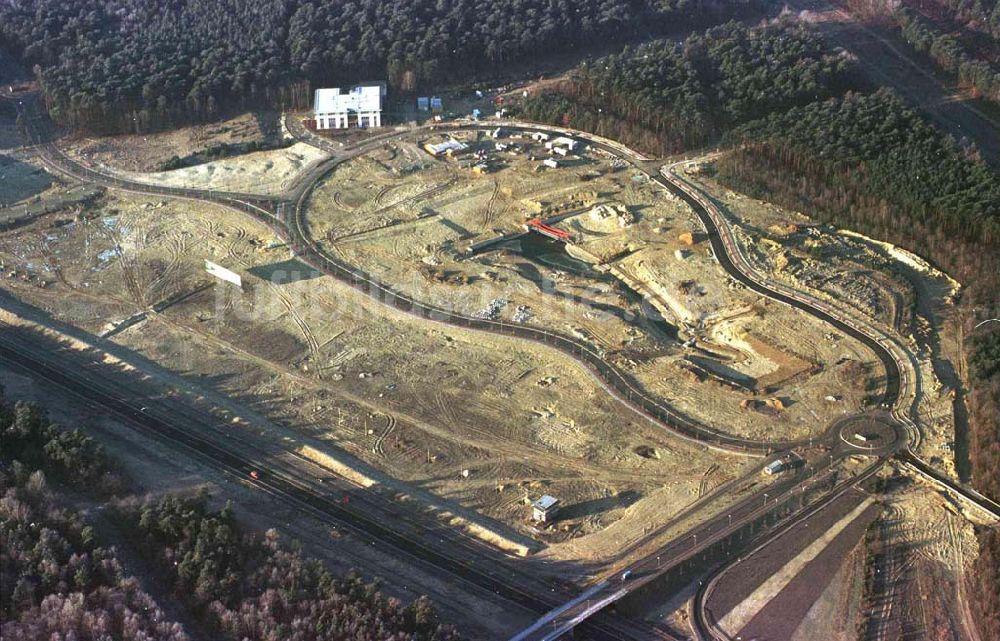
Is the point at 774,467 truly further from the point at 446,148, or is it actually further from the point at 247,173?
the point at 247,173

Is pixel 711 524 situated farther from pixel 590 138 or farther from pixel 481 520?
pixel 590 138

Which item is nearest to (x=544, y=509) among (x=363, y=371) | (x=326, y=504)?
(x=326, y=504)

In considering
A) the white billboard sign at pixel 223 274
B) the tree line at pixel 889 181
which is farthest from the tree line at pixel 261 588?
the tree line at pixel 889 181

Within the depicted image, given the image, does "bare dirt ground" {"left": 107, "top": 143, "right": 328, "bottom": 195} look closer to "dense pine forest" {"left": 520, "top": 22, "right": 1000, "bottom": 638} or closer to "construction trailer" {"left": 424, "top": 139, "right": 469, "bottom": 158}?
"construction trailer" {"left": 424, "top": 139, "right": 469, "bottom": 158}

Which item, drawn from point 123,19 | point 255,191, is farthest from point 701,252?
point 123,19

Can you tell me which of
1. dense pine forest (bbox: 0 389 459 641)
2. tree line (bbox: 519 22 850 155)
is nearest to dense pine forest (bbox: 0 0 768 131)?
tree line (bbox: 519 22 850 155)
